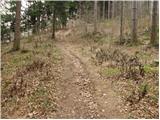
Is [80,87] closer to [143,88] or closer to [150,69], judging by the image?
[143,88]

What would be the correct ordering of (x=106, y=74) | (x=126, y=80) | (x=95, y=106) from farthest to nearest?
(x=106, y=74) < (x=126, y=80) < (x=95, y=106)

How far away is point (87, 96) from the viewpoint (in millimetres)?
11945

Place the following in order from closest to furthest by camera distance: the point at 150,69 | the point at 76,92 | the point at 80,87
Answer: the point at 76,92
the point at 80,87
the point at 150,69

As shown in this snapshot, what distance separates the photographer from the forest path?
10.5m

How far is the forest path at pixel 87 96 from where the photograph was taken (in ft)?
34.4

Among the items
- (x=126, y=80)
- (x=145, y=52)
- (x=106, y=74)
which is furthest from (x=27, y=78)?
(x=145, y=52)

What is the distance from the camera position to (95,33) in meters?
36.8

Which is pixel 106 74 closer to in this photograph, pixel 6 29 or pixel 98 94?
pixel 98 94

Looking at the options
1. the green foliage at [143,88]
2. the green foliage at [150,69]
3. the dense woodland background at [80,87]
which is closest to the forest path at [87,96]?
the dense woodland background at [80,87]

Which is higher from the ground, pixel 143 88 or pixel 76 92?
pixel 143 88

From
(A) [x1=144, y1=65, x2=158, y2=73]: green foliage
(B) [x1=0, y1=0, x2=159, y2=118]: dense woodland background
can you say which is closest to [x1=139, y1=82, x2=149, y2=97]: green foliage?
(B) [x1=0, y1=0, x2=159, y2=118]: dense woodland background

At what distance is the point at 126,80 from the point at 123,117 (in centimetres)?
362

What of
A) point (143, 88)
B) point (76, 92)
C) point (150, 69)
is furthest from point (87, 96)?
point (150, 69)

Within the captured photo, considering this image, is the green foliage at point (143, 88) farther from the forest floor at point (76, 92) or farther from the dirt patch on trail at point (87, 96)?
the dirt patch on trail at point (87, 96)
